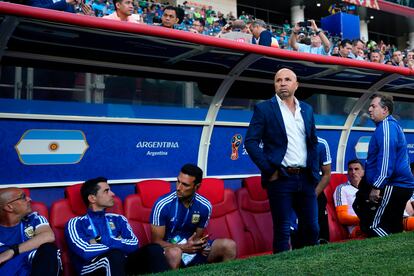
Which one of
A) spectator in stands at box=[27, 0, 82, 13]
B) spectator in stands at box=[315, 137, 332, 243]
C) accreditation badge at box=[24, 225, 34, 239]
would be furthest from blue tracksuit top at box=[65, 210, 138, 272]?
spectator in stands at box=[315, 137, 332, 243]

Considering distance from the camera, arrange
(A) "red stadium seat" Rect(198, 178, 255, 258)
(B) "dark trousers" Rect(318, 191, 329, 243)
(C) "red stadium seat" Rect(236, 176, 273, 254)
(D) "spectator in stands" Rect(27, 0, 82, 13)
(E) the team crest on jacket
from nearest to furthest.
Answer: (E) the team crest on jacket → (D) "spectator in stands" Rect(27, 0, 82, 13) → (A) "red stadium seat" Rect(198, 178, 255, 258) → (C) "red stadium seat" Rect(236, 176, 273, 254) → (B) "dark trousers" Rect(318, 191, 329, 243)

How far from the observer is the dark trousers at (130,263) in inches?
128

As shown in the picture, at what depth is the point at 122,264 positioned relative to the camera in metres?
3.26

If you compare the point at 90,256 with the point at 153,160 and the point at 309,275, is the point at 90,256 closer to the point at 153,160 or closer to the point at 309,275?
the point at 153,160

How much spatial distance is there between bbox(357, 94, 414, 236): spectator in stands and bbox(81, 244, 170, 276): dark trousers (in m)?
1.99

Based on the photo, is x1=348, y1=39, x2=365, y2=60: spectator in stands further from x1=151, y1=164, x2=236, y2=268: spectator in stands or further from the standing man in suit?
x1=151, y1=164, x2=236, y2=268: spectator in stands

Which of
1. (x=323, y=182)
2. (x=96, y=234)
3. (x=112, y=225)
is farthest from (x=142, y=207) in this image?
(x=323, y=182)

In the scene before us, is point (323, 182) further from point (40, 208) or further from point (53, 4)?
point (53, 4)

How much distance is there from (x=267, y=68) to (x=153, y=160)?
59.7 inches

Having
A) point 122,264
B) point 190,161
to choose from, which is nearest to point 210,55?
point 190,161

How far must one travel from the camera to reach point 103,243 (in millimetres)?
3572

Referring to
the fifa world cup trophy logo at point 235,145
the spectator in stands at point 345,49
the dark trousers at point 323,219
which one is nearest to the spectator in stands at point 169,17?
the fifa world cup trophy logo at point 235,145

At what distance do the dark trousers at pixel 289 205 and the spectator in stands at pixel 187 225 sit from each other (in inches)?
27.7

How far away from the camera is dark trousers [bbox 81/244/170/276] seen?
3.25 metres
